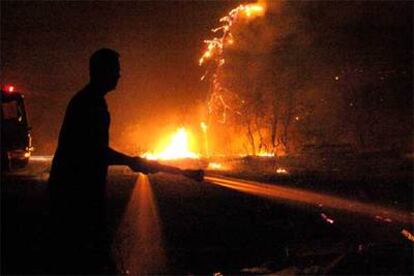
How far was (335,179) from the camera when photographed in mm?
17719

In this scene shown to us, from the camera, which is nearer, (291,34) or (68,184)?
(68,184)

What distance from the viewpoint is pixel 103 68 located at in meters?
3.64

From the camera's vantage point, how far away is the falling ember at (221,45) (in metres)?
36.4

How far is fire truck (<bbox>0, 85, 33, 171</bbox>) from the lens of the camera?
18203mm

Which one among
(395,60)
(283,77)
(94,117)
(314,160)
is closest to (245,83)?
(283,77)

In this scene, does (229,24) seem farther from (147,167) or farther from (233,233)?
(147,167)

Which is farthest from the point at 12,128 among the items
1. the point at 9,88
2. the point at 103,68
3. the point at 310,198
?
the point at 103,68

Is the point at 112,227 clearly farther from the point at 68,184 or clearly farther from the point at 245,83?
the point at 245,83

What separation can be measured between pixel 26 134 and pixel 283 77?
18241 mm

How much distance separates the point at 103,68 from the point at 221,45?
34.5 m

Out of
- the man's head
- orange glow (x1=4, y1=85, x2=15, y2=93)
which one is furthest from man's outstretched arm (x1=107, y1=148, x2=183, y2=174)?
orange glow (x1=4, y1=85, x2=15, y2=93)

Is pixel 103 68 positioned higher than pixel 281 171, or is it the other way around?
pixel 103 68

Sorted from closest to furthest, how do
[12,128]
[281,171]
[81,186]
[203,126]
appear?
[81,186] < [12,128] < [281,171] < [203,126]

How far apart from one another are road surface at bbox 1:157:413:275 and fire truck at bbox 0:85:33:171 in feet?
12.6
